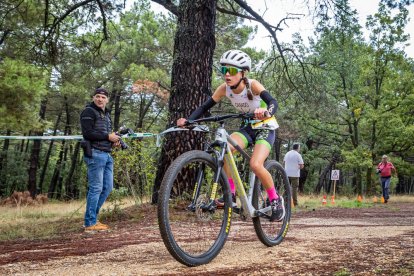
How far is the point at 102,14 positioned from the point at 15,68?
5.45 metres

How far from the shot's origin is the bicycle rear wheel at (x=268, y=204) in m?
4.51

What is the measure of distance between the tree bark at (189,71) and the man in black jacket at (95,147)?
187 cm

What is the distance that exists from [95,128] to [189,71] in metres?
2.51

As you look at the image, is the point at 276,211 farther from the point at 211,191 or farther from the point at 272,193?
the point at 211,191

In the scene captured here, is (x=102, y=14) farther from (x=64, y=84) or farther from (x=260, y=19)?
(x=64, y=84)

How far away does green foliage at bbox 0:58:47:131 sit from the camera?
14.3m

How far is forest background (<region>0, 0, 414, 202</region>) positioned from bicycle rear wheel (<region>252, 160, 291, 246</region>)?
82 centimetres

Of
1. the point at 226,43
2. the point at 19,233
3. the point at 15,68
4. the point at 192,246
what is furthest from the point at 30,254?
the point at 226,43

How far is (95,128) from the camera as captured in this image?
6.17m

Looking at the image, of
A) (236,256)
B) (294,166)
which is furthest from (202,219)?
(294,166)

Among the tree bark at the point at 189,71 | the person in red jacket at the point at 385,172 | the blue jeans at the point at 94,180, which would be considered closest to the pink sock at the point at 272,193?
the blue jeans at the point at 94,180

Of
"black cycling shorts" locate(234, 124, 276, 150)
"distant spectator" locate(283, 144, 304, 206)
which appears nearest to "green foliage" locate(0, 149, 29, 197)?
"distant spectator" locate(283, 144, 304, 206)

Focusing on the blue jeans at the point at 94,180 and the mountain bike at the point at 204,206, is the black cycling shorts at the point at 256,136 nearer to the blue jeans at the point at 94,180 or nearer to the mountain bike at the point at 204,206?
the mountain bike at the point at 204,206

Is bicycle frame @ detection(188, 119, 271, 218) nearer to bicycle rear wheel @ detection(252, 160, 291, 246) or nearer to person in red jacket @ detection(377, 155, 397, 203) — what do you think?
bicycle rear wheel @ detection(252, 160, 291, 246)
